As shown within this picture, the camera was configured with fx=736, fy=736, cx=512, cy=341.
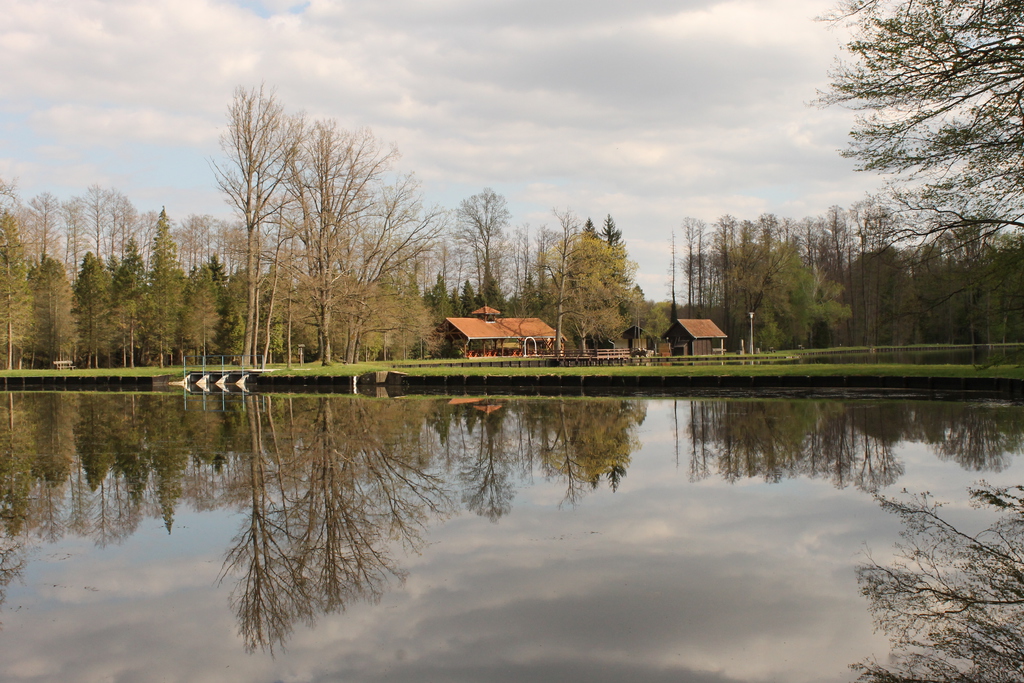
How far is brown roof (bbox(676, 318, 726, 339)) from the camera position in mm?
62281

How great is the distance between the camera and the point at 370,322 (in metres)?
41.1

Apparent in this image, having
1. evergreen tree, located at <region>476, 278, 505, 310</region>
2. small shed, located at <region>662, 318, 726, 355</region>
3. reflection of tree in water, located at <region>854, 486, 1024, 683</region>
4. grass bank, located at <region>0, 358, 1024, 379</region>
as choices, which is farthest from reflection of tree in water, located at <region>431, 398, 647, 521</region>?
evergreen tree, located at <region>476, 278, 505, 310</region>

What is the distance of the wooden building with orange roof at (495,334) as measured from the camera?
6456 cm

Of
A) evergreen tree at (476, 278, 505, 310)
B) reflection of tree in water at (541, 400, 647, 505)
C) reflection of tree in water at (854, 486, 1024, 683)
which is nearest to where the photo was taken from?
reflection of tree in water at (854, 486, 1024, 683)

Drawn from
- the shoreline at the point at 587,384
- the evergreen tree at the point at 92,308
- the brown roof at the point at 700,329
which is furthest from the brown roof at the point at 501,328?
the shoreline at the point at 587,384

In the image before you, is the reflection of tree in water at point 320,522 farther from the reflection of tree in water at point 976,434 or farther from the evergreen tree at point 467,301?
the evergreen tree at point 467,301

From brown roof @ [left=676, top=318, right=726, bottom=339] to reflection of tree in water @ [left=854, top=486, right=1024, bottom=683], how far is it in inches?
2207

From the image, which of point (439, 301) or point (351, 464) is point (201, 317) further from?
point (351, 464)

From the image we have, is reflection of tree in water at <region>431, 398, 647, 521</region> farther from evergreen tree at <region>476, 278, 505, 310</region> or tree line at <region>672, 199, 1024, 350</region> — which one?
evergreen tree at <region>476, 278, 505, 310</region>

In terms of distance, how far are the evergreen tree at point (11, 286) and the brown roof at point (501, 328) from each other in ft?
103

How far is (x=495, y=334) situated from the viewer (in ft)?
216

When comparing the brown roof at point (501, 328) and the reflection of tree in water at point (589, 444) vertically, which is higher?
the brown roof at point (501, 328)

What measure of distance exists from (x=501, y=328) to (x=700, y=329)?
692 inches

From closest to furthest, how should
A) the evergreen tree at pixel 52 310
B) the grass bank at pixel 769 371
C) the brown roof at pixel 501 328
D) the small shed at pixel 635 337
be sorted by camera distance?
the grass bank at pixel 769 371 < the evergreen tree at pixel 52 310 < the brown roof at pixel 501 328 < the small shed at pixel 635 337
